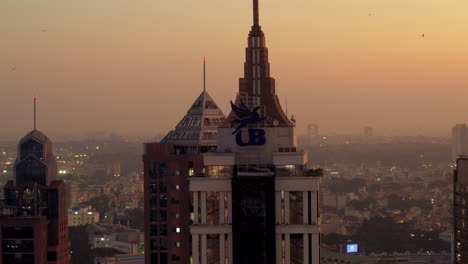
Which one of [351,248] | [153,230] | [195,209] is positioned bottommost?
[351,248]

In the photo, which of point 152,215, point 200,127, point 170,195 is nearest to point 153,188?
point 170,195

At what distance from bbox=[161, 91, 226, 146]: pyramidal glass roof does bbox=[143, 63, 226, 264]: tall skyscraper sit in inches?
2.5

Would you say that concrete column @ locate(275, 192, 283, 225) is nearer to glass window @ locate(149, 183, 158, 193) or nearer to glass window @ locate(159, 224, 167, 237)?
glass window @ locate(159, 224, 167, 237)

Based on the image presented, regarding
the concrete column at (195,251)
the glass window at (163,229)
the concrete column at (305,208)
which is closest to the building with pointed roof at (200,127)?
the glass window at (163,229)

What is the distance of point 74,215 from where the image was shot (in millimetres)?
120250

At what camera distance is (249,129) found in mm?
30641

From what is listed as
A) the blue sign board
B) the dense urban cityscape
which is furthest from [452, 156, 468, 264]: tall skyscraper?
the blue sign board

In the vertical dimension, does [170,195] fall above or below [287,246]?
above

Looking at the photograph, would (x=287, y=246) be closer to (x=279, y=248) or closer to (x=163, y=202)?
(x=279, y=248)

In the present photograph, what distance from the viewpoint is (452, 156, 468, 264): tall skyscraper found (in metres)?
45.9

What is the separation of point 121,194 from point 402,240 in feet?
209

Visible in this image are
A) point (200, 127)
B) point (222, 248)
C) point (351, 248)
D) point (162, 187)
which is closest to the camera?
point (222, 248)

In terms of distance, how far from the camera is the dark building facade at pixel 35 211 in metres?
50.1

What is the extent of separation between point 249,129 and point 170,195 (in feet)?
45.9
